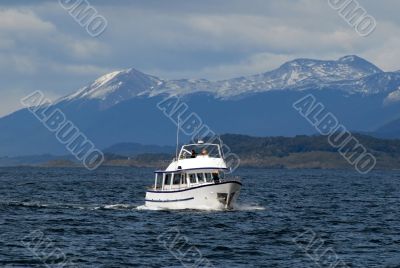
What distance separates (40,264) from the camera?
53.2m

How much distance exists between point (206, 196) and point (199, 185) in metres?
1.13

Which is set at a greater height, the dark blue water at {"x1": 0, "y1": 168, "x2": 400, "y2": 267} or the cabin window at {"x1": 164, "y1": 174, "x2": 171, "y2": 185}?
the cabin window at {"x1": 164, "y1": 174, "x2": 171, "y2": 185}

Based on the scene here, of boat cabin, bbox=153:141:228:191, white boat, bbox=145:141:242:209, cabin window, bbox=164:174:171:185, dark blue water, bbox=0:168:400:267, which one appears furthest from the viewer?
cabin window, bbox=164:174:171:185

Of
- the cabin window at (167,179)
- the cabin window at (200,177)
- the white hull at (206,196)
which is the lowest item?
the white hull at (206,196)

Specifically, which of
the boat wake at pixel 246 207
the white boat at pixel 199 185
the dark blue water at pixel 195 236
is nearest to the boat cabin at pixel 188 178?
the white boat at pixel 199 185

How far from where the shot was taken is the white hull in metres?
81.0

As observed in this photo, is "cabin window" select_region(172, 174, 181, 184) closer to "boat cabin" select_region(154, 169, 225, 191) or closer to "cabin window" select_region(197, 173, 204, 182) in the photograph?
"boat cabin" select_region(154, 169, 225, 191)

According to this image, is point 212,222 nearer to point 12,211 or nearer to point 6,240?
point 6,240

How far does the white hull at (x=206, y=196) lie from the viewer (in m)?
81.0

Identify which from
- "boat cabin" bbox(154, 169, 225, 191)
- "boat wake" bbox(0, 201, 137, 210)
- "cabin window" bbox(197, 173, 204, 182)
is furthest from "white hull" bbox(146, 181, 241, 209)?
"boat wake" bbox(0, 201, 137, 210)

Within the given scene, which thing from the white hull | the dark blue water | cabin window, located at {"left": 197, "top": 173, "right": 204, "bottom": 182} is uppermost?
cabin window, located at {"left": 197, "top": 173, "right": 204, "bottom": 182}

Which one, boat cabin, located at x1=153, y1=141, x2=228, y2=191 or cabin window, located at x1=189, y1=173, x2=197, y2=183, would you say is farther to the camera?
cabin window, located at x1=189, y1=173, x2=197, y2=183

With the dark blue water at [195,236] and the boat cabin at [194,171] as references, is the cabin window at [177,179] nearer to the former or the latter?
the boat cabin at [194,171]

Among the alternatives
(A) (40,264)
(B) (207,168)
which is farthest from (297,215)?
(A) (40,264)
